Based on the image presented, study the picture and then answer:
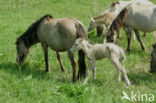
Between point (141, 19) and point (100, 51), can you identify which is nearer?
point (100, 51)

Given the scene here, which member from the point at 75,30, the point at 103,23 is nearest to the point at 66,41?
the point at 75,30

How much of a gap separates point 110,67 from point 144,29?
263 cm

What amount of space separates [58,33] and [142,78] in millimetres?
2604

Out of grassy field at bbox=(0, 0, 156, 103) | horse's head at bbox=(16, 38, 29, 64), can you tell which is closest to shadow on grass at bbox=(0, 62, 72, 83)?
grassy field at bbox=(0, 0, 156, 103)

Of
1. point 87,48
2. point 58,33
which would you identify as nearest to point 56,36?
point 58,33

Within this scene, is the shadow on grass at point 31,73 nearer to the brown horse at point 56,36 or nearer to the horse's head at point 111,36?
the brown horse at point 56,36

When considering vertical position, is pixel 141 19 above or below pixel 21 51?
A: above

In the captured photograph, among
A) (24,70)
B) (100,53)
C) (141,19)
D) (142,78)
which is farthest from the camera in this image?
(141,19)

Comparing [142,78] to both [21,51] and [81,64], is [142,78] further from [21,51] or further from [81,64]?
[21,51]

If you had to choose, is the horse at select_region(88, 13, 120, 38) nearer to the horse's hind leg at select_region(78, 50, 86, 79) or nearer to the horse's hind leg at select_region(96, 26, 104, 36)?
the horse's hind leg at select_region(96, 26, 104, 36)

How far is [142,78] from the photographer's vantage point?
23.0 ft

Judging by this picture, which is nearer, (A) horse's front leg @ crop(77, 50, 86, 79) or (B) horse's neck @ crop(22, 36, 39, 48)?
(A) horse's front leg @ crop(77, 50, 86, 79)

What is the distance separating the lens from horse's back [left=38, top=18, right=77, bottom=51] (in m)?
6.41

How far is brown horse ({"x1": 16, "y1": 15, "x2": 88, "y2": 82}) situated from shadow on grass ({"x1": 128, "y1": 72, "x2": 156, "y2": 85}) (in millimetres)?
1381
